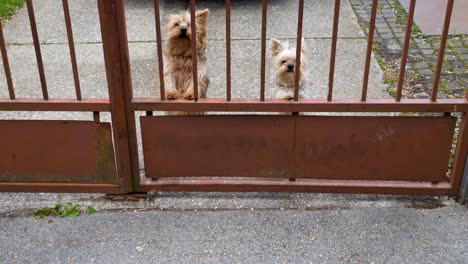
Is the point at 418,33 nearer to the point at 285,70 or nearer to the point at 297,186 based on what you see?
the point at 285,70

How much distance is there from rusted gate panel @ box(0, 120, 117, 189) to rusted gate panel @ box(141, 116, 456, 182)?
0.32m

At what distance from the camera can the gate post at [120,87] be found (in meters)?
3.32

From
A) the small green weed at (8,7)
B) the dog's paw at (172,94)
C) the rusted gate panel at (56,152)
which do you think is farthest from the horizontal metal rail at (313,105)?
the small green weed at (8,7)

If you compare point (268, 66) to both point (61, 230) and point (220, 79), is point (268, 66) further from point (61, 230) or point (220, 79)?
point (61, 230)

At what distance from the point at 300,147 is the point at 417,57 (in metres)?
3.44

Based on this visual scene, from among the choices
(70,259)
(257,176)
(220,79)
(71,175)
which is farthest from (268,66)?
(70,259)

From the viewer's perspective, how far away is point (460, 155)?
3.75m

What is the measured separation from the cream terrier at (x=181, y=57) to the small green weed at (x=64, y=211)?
3.96 ft

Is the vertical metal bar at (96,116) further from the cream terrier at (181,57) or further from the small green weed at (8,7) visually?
the small green weed at (8,7)

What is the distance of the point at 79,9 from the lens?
327 inches

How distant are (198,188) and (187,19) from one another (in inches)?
60.8

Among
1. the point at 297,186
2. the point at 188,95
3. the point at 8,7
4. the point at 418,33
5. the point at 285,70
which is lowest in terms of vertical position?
the point at 297,186

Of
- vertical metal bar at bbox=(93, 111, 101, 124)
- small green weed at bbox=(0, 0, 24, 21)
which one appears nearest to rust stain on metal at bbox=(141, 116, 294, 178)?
vertical metal bar at bbox=(93, 111, 101, 124)

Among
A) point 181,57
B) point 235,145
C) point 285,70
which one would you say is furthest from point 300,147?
point 181,57
